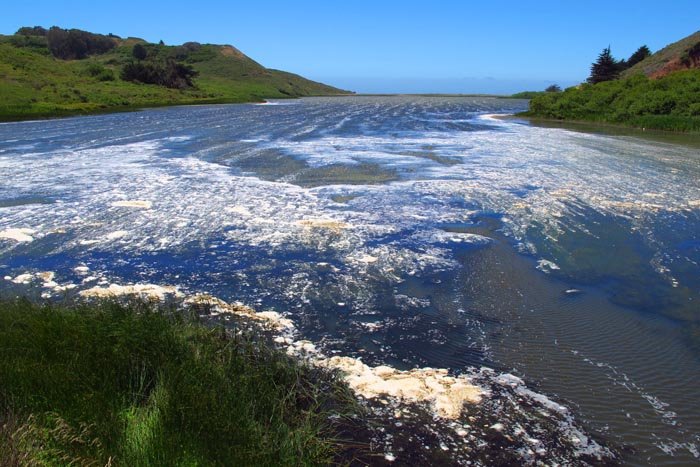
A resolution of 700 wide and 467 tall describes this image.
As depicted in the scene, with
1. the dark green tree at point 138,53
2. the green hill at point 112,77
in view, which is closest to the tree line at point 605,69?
the green hill at point 112,77

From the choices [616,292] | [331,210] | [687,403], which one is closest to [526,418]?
[687,403]

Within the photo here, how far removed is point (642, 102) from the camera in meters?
32.8

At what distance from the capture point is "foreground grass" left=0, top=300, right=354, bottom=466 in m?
3.40

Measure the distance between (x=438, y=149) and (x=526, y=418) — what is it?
17948 millimetres

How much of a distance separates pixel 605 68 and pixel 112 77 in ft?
181

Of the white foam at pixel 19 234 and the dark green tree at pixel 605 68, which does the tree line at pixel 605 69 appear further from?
the white foam at pixel 19 234

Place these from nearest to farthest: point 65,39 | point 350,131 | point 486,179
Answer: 1. point 486,179
2. point 350,131
3. point 65,39

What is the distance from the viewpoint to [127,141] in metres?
22.7

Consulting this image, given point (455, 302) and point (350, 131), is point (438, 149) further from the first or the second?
point (455, 302)

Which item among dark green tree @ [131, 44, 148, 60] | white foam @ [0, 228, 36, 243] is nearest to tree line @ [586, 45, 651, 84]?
white foam @ [0, 228, 36, 243]

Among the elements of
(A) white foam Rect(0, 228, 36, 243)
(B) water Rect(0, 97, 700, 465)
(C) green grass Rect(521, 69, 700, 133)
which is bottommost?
(A) white foam Rect(0, 228, 36, 243)

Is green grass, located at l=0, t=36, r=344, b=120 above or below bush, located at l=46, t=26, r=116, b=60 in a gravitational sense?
below

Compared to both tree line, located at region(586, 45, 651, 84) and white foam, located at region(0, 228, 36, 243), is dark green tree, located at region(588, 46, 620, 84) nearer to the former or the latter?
tree line, located at region(586, 45, 651, 84)

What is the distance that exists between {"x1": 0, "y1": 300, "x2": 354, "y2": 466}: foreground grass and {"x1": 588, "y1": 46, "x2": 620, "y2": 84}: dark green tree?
2471 inches
